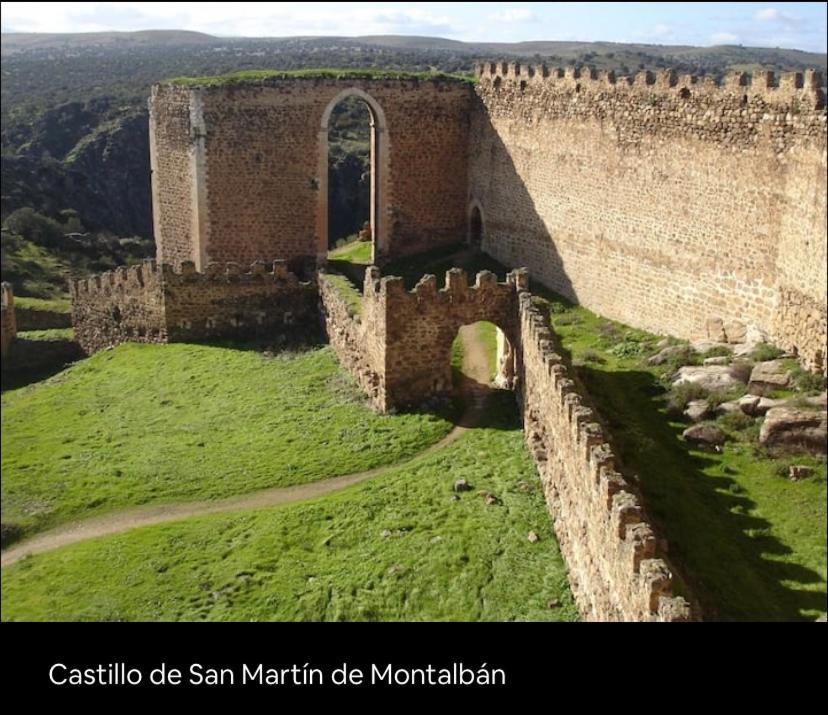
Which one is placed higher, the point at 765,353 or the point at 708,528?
the point at 765,353

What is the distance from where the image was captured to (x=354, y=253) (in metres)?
26.8

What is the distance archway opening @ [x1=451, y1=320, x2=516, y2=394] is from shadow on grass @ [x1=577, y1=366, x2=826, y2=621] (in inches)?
77.1

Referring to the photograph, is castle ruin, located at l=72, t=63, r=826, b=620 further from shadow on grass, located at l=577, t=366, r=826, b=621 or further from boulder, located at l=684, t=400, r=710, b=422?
boulder, located at l=684, t=400, r=710, b=422

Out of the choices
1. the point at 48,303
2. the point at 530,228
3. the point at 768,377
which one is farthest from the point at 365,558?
the point at 530,228

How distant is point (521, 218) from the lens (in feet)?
79.8

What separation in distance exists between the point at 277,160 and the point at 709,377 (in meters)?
12.1

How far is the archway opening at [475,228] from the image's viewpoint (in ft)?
86.2

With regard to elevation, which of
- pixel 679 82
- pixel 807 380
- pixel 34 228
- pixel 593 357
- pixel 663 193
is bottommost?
pixel 593 357

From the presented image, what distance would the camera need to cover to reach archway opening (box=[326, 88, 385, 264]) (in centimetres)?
2506

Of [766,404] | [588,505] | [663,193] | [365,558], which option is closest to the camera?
[588,505]

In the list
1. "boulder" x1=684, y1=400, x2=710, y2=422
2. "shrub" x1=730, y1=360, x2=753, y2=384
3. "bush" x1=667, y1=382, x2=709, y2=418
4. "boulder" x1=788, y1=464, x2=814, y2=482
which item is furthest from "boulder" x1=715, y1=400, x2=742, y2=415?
"boulder" x1=788, y1=464, x2=814, y2=482

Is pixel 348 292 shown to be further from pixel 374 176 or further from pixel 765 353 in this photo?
pixel 765 353
